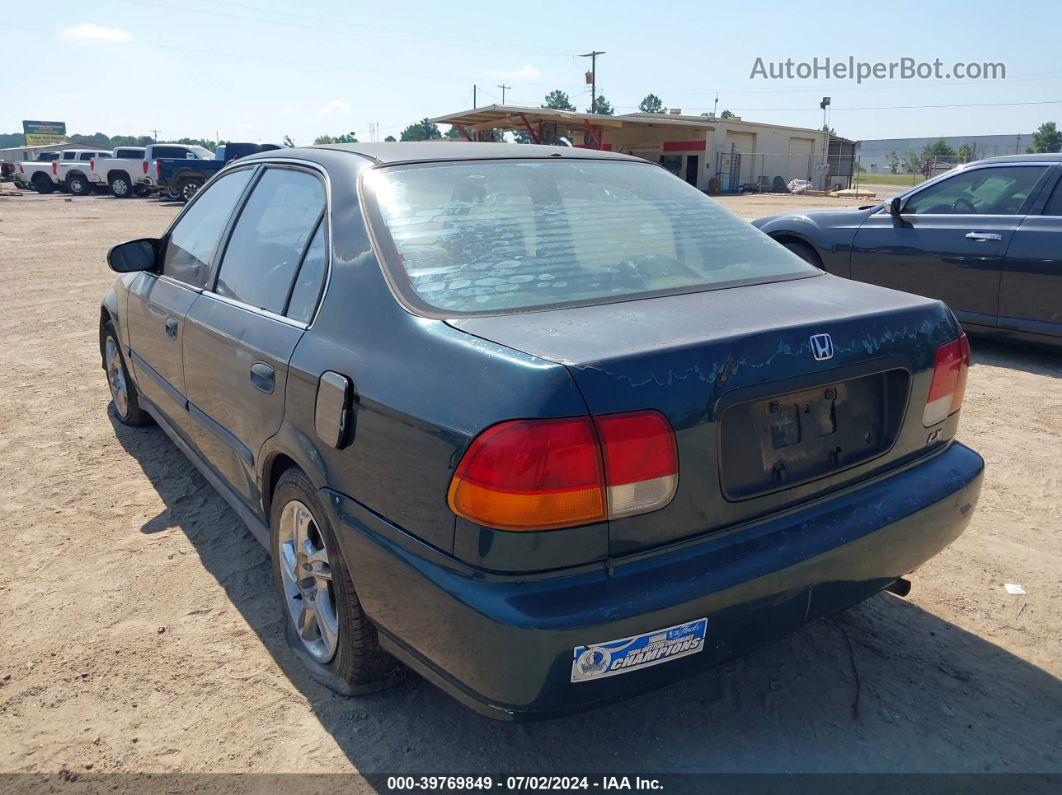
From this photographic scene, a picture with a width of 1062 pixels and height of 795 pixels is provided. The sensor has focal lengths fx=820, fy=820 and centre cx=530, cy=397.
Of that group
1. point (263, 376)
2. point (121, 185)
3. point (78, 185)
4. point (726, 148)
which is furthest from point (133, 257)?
point (726, 148)

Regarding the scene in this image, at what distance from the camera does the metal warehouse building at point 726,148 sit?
134ft

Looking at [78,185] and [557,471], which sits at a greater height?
[78,185]

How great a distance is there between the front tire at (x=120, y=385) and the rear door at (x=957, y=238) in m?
5.69

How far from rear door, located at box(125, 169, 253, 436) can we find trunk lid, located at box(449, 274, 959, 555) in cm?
187

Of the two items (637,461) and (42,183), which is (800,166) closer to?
(42,183)

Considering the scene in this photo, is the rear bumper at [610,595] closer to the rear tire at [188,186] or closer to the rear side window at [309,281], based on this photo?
the rear side window at [309,281]

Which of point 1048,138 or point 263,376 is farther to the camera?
point 1048,138

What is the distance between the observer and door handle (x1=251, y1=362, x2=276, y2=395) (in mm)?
2570

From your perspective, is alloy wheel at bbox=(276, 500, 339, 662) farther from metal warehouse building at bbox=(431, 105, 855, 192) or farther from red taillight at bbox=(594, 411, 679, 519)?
metal warehouse building at bbox=(431, 105, 855, 192)

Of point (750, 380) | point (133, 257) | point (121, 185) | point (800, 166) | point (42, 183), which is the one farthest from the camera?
point (800, 166)

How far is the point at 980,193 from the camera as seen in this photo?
6.49m

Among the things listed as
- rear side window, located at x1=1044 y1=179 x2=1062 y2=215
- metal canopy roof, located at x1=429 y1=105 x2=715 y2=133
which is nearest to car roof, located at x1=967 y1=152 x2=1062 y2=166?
rear side window, located at x1=1044 y1=179 x2=1062 y2=215

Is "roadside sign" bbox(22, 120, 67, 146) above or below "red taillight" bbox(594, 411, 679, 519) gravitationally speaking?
above

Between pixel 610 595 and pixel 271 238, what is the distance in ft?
6.29
